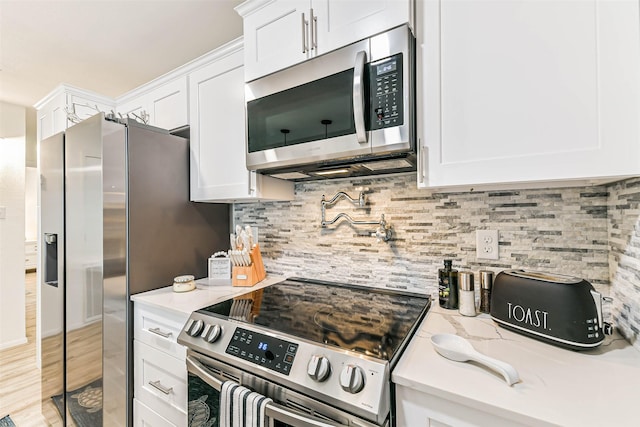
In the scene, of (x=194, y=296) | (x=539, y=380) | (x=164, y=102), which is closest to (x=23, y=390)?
(x=194, y=296)

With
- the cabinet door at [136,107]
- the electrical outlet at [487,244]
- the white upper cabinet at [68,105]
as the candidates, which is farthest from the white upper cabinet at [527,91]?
the white upper cabinet at [68,105]

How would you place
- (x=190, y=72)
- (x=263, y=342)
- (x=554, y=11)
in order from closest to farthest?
(x=554, y=11) → (x=263, y=342) → (x=190, y=72)

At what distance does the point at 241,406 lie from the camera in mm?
896

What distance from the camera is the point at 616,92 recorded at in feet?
2.50

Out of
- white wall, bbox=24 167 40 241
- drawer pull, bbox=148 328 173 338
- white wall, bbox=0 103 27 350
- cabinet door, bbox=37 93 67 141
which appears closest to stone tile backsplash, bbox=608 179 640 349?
drawer pull, bbox=148 328 173 338

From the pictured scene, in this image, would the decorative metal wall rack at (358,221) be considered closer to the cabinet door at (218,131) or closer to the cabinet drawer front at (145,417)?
the cabinet door at (218,131)

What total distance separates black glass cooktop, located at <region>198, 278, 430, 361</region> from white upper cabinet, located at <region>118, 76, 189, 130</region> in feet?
4.11

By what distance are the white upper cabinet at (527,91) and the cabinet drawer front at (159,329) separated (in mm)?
1223

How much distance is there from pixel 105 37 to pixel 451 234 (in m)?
2.28

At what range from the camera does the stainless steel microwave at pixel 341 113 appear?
1.02 m

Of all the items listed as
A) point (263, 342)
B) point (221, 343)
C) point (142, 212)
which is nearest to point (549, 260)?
point (263, 342)

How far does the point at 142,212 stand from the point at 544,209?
188cm

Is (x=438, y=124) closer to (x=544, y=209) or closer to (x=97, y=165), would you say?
(x=544, y=209)

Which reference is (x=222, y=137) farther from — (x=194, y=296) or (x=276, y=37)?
(x=194, y=296)
